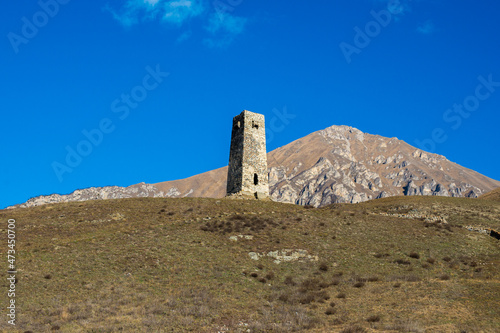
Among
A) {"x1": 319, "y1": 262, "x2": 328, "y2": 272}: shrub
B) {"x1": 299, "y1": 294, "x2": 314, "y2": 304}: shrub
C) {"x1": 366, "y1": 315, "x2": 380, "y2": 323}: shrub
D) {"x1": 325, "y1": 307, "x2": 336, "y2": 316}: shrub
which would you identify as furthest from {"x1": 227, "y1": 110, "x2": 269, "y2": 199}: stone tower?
{"x1": 366, "y1": 315, "x2": 380, "y2": 323}: shrub

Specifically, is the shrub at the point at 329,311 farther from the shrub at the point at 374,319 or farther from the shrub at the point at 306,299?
the shrub at the point at 374,319

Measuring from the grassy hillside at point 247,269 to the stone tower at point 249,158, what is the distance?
16.7 feet

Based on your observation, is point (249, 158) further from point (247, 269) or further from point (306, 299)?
point (306, 299)

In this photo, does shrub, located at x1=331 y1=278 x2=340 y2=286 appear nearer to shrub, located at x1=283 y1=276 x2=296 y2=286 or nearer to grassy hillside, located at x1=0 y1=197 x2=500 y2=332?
grassy hillside, located at x1=0 y1=197 x2=500 y2=332

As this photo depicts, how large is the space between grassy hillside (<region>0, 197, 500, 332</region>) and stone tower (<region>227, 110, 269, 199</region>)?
5.09 meters

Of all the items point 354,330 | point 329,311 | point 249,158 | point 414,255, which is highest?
point 249,158

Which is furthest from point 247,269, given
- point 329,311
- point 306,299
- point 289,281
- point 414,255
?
point 414,255

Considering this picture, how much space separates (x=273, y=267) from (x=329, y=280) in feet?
14.7

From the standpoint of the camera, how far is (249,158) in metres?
51.8

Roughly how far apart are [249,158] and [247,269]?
81.0 ft

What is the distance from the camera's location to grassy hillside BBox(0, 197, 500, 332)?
1995 cm

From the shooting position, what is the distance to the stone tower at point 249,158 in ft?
168

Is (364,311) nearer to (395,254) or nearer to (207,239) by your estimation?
(395,254)

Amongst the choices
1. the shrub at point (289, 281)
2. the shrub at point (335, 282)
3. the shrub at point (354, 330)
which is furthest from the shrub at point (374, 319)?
the shrub at point (289, 281)
